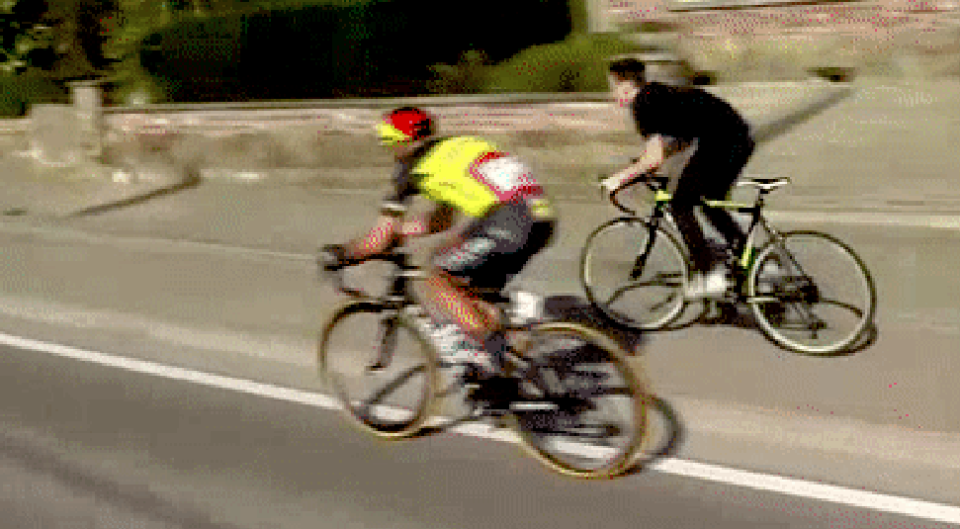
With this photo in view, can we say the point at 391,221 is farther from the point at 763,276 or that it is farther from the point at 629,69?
the point at 763,276

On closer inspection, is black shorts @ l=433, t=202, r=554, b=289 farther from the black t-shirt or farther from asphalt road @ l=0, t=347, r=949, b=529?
the black t-shirt

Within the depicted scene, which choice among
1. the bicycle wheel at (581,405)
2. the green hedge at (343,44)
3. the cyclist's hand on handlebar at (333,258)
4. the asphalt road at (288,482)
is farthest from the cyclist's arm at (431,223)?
the green hedge at (343,44)

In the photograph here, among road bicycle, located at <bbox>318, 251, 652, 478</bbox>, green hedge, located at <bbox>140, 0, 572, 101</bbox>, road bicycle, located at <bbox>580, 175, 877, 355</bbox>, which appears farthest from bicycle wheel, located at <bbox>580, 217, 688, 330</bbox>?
green hedge, located at <bbox>140, 0, 572, 101</bbox>

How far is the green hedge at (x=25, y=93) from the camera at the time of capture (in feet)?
62.1

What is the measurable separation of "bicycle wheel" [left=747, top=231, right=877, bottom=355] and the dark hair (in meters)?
1.18

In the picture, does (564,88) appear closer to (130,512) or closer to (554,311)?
(554,311)

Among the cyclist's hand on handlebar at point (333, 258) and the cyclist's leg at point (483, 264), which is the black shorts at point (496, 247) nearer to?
the cyclist's leg at point (483, 264)

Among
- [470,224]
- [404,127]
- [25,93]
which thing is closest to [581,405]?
[470,224]

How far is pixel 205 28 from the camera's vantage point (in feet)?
52.5

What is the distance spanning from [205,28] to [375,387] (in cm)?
1188

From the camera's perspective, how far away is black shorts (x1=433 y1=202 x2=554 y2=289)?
15.0 feet

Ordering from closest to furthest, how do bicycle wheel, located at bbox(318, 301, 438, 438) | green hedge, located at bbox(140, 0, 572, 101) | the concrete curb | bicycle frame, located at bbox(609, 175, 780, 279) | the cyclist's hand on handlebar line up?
the cyclist's hand on handlebar → bicycle wheel, located at bbox(318, 301, 438, 438) → bicycle frame, located at bbox(609, 175, 780, 279) → the concrete curb → green hedge, located at bbox(140, 0, 572, 101)

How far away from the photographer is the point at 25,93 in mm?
18922

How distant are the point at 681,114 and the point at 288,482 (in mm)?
2942
